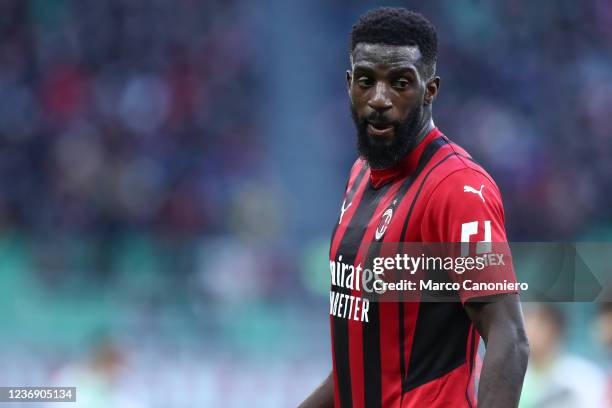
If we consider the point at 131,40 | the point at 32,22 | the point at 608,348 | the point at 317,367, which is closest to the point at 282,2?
the point at 131,40

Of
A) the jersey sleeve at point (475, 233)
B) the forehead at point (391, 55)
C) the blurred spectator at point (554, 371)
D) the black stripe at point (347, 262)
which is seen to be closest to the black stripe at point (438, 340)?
the jersey sleeve at point (475, 233)

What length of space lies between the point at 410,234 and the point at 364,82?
49cm

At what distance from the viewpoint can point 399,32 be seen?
304cm

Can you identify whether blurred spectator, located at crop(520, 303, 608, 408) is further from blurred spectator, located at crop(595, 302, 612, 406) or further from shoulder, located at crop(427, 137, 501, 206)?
shoulder, located at crop(427, 137, 501, 206)

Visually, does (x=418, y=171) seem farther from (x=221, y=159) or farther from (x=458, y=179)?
(x=221, y=159)

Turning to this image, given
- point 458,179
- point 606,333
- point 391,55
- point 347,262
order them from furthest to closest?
1. point 606,333
2. point 347,262
3. point 391,55
4. point 458,179

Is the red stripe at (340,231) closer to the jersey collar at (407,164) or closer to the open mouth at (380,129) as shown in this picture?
the jersey collar at (407,164)

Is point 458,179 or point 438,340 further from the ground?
point 458,179

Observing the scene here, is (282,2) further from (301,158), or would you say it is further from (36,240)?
(36,240)

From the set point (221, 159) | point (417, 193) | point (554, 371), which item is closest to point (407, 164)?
point (417, 193)

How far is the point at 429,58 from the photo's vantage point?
122 inches

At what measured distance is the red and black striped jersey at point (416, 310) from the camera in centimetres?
275

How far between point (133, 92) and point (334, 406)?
7861 millimetres

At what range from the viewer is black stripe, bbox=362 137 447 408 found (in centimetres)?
295
